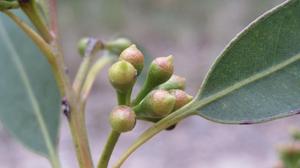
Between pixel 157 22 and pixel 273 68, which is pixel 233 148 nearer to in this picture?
pixel 157 22

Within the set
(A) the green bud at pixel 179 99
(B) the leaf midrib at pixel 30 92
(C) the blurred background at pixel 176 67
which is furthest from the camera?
(C) the blurred background at pixel 176 67

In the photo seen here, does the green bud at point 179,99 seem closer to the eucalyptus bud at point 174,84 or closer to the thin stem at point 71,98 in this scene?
the eucalyptus bud at point 174,84

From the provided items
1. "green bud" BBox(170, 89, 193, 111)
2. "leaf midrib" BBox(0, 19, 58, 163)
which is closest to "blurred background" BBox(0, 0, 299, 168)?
"leaf midrib" BBox(0, 19, 58, 163)

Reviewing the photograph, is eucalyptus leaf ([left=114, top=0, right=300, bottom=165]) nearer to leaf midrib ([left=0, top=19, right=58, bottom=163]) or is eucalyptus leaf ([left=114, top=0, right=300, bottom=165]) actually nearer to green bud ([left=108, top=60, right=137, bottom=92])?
green bud ([left=108, top=60, right=137, bottom=92])

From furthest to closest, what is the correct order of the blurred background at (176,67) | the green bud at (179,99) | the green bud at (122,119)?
the blurred background at (176,67)
the green bud at (179,99)
the green bud at (122,119)

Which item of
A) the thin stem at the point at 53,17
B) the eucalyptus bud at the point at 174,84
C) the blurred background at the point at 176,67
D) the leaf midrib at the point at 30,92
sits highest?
the thin stem at the point at 53,17

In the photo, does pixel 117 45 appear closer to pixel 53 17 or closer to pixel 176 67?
pixel 53 17

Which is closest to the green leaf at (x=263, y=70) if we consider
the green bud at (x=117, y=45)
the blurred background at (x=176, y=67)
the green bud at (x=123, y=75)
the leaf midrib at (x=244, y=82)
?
the leaf midrib at (x=244, y=82)
